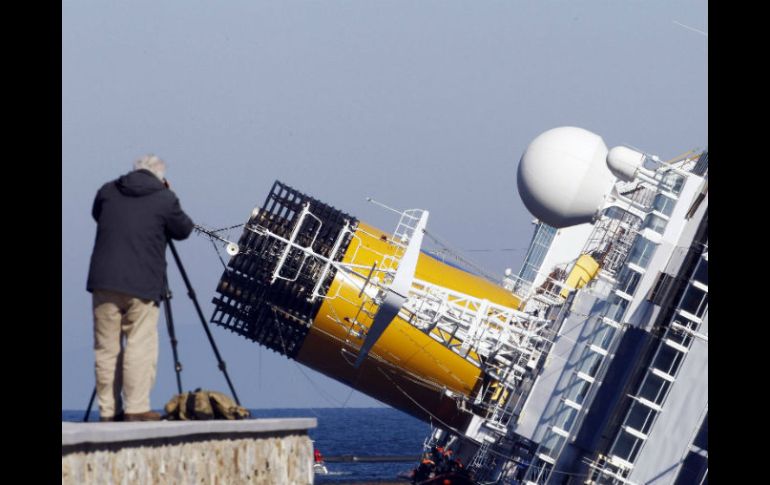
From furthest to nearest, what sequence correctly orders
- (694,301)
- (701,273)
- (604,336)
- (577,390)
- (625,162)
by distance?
(625,162) → (577,390) → (604,336) → (694,301) → (701,273)

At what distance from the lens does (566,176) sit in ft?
137

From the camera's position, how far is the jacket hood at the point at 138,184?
408 inches

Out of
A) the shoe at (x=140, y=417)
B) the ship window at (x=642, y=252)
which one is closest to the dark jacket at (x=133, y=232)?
the shoe at (x=140, y=417)

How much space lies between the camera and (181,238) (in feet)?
34.9

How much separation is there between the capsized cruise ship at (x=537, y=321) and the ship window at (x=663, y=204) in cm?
4

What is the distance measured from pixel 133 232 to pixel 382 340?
29.2m

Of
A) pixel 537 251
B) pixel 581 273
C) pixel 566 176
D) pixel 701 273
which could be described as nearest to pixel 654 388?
pixel 701 273

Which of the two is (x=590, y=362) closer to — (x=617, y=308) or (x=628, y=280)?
(x=617, y=308)

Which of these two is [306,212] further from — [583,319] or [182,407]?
[182,407]

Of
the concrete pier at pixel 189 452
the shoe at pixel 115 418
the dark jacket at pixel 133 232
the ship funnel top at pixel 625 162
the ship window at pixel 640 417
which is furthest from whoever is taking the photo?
the ship funnel top at pixel 625 162

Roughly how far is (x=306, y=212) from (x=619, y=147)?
28.9 ft

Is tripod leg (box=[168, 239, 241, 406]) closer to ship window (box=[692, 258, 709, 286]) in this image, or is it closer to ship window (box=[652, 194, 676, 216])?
ship window (box=[692, 258, 709, 286])

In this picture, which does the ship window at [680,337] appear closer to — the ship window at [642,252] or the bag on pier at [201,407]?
the ship window at [642,252]
